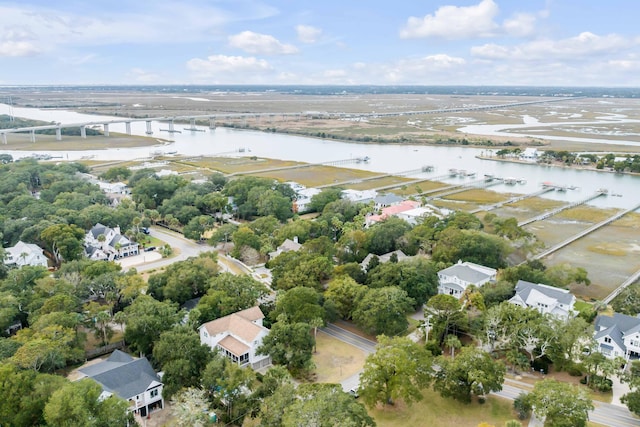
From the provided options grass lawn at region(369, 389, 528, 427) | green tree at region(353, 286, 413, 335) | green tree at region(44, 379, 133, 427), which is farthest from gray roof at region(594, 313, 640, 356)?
green tree at region(44, 379, 133, 427)

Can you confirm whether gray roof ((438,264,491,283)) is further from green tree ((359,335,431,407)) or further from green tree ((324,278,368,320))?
green tree ((359,335,431,407))

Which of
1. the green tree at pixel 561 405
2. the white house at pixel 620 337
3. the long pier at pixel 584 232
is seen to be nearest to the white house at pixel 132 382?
the green tree at pixel 561 405

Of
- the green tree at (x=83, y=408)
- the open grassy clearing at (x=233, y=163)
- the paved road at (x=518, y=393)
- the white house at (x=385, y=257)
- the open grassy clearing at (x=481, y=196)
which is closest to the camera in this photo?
the green tree at (x=83, y=408)

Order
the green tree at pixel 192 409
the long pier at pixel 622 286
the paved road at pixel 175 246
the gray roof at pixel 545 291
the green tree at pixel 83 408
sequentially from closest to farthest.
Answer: the green tree at pixel 83 408
the green tree at pixel 192 409
the gray roof at pixel 545 291
the long pier at pixel 622 286
the paved road at pixel 175 246

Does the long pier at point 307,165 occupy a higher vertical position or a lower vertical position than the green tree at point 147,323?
higher

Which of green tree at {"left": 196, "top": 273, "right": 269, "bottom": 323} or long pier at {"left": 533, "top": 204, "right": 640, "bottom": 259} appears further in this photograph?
long pier at {"left": 533, "top": 204, "right": 640, "bottom": 259}

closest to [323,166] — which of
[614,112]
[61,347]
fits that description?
[61,347]

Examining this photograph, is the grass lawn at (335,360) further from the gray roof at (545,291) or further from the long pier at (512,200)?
the long pier at (512,200)
